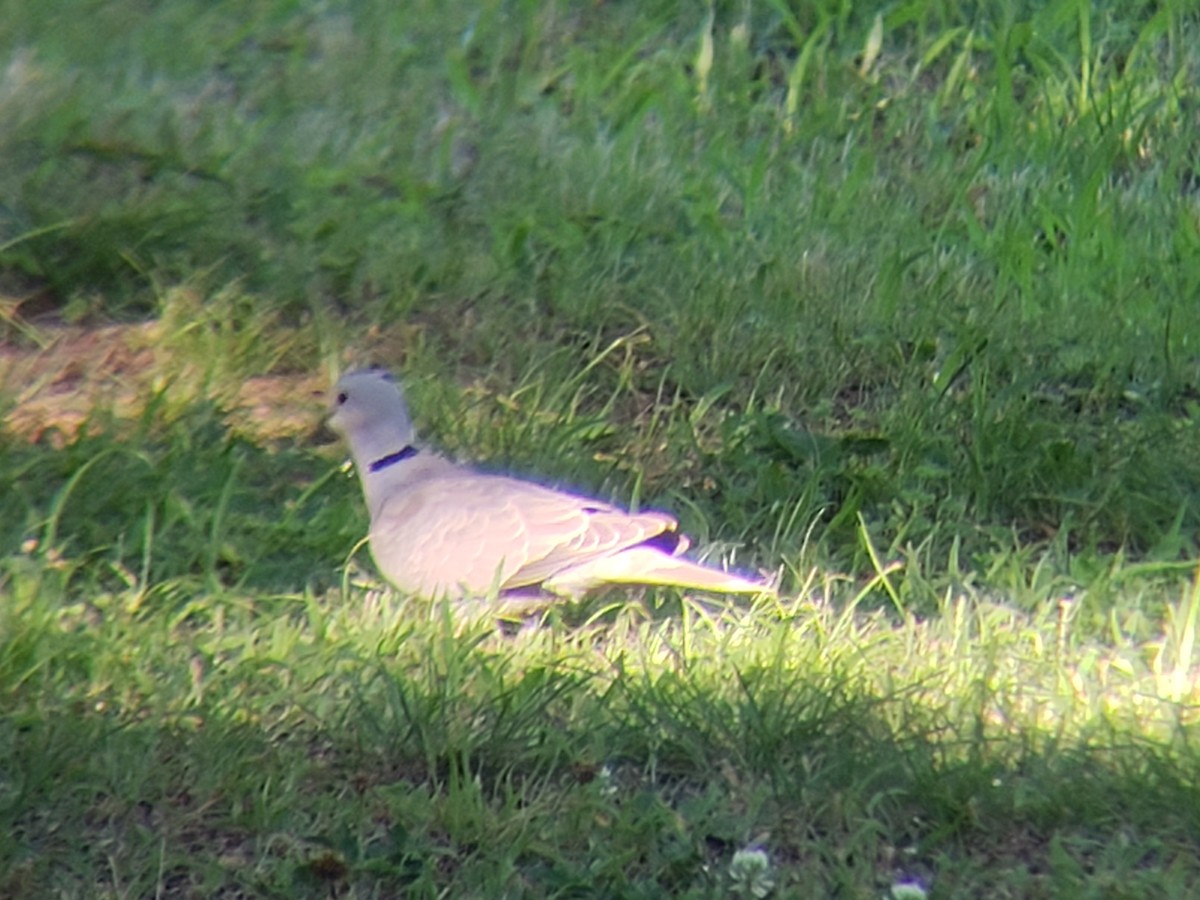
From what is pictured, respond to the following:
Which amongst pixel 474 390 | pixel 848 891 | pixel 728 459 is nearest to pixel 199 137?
pixel 474 390

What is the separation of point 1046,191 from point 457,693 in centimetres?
299

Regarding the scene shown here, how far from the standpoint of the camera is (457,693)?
399 cm

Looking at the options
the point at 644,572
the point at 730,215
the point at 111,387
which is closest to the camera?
the point at 644,572

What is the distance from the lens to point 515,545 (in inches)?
172

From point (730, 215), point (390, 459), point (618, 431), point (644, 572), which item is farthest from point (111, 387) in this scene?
point (730, 215)

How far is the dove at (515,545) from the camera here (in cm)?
435

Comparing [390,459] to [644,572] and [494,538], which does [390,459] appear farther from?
[644,572]

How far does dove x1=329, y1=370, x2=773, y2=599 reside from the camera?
4.35 metres

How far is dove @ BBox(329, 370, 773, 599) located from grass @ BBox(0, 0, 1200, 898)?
0.37 ft

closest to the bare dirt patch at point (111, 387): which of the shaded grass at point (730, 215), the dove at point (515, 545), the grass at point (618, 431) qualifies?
the grass at point (618, 431)

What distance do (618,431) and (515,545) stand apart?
0.95m

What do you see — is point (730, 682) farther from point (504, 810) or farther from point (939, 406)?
point (939, 406)

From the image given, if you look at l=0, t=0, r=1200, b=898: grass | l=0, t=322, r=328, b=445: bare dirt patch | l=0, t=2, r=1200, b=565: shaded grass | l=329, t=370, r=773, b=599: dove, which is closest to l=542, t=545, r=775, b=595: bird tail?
l=329, t=370, r=773, b=599: dove

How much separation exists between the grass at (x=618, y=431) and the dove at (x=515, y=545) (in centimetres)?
11
